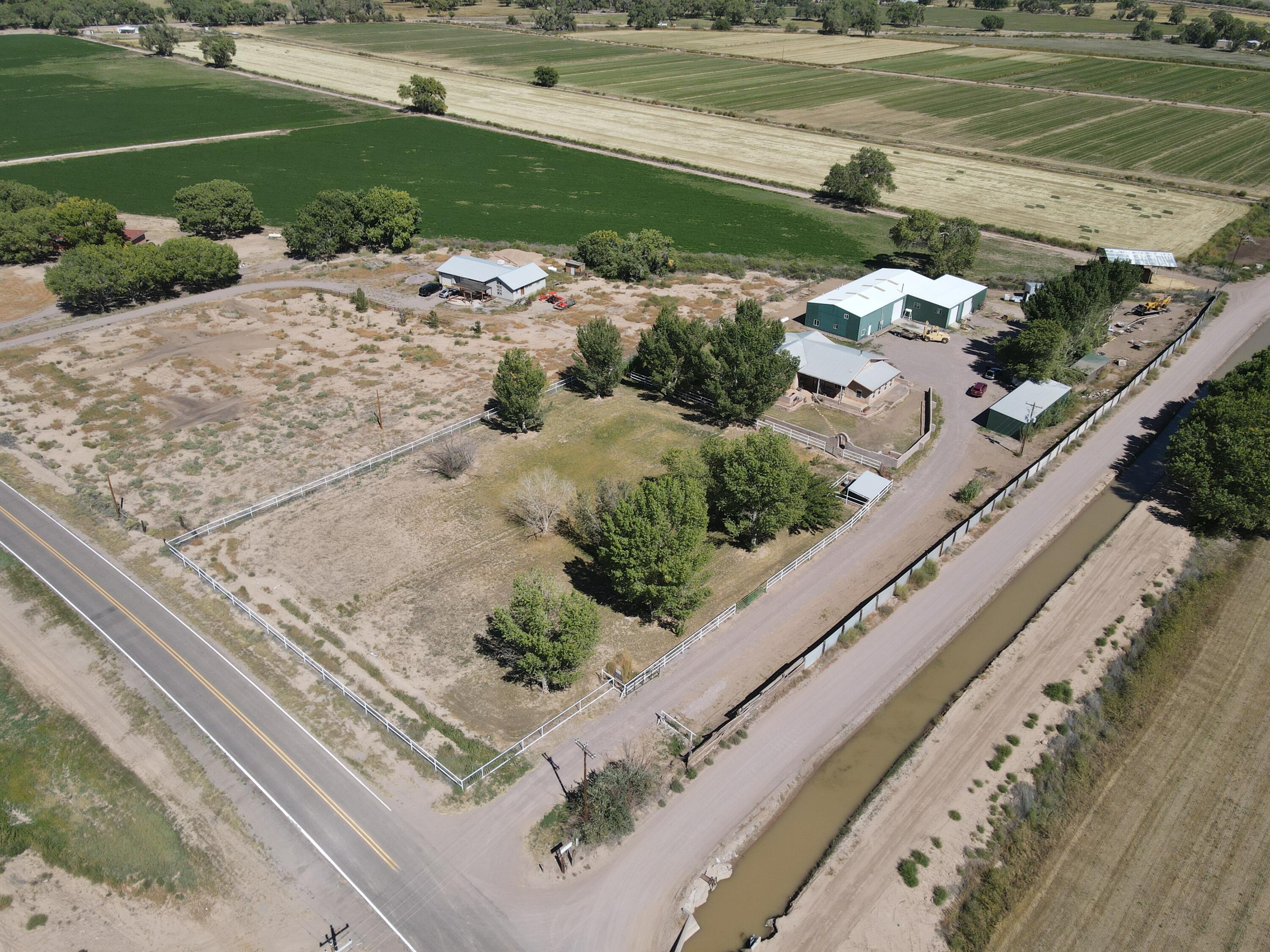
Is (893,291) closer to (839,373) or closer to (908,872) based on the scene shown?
(839,373)

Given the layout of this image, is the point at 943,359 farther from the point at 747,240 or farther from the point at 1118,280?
the point at 747,240

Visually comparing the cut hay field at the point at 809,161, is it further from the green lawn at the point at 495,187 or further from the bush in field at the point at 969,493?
the bush in field at the point at 969,493

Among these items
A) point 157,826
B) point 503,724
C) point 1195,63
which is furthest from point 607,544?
point 1195,63

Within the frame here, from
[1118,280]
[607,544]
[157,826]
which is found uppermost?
[1118,280]

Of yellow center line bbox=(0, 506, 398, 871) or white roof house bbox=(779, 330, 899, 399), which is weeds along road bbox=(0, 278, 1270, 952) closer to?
yellow center line bbox=(0, 506, 398, 871)

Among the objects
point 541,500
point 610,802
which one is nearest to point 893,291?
point 541,500
